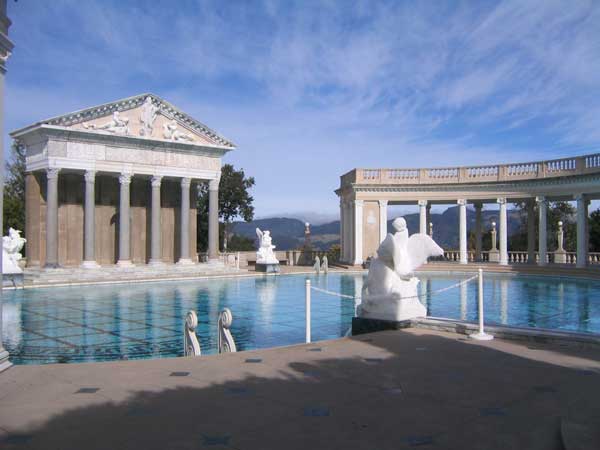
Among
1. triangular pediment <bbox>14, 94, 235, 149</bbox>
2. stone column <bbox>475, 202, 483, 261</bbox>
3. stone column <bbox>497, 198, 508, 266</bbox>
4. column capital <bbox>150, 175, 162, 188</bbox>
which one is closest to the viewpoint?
triangular pediment <bbox>14, 94, 235, 149</bbox>

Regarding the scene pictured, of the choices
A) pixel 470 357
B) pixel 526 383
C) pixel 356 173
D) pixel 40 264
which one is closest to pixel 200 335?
pixel 470 357

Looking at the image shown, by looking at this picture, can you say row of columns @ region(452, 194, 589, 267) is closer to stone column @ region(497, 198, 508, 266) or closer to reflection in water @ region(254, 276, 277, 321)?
stone column @ region(497, 198, 508, 266)

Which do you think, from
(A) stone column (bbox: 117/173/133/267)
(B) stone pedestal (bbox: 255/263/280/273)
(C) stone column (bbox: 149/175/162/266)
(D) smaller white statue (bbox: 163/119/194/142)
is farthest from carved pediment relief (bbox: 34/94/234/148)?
(B) stone pedestal (bbox: 255/263/280/273)

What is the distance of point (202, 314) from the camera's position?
1655cm

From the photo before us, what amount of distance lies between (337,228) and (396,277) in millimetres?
162713

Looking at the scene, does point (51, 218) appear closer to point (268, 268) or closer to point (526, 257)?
point (268, 268)

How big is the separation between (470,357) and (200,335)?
6.83 meters

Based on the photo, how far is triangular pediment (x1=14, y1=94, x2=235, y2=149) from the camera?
105 feet

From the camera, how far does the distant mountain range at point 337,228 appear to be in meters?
106

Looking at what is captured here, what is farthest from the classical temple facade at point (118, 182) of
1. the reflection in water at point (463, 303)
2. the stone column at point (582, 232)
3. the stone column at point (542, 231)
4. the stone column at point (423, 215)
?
the stone column at point (582, 232)

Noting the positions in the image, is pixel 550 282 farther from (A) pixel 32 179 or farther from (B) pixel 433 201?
(A) pixel 32 179

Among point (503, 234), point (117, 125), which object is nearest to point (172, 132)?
point (117, 125)

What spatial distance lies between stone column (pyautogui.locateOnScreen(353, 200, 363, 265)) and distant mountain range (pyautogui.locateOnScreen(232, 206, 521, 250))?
36410 mm

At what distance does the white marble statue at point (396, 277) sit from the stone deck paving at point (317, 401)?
83.6 inches
